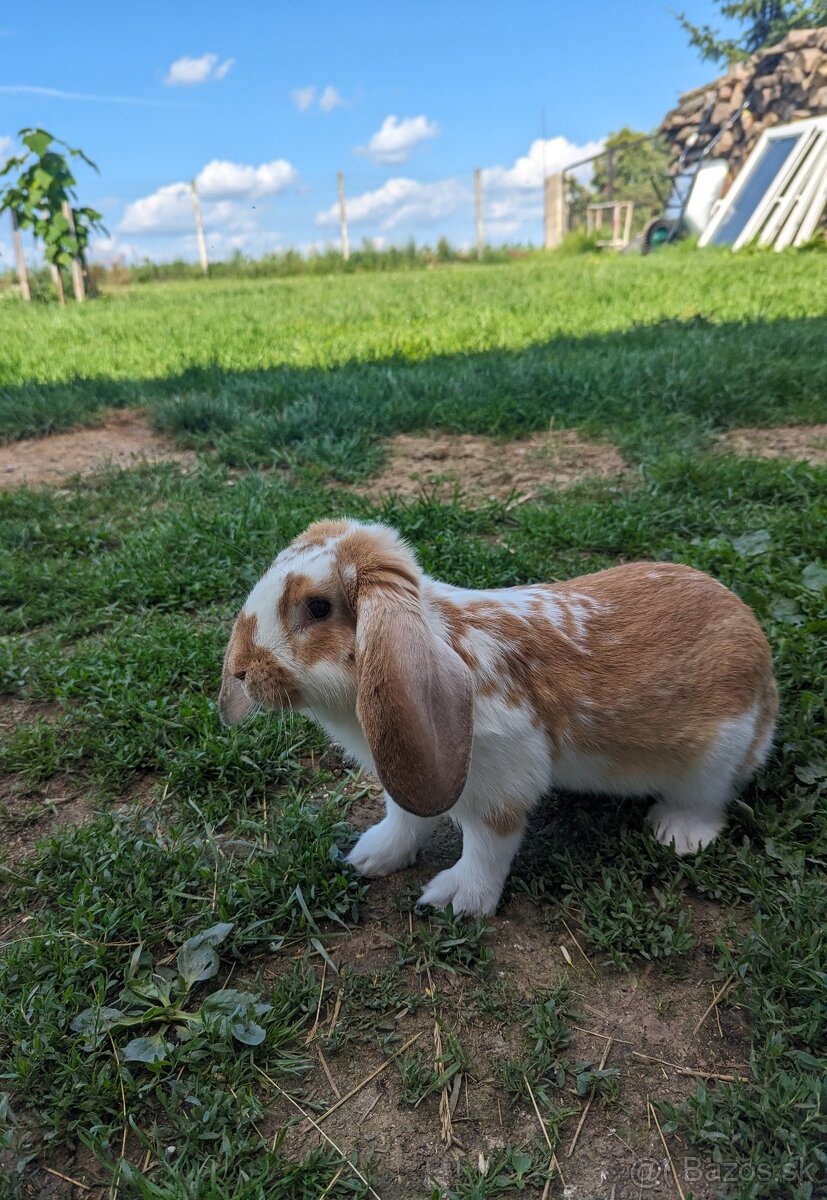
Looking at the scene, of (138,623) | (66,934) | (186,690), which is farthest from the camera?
(138,623)

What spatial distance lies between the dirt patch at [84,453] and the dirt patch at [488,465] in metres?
1.23

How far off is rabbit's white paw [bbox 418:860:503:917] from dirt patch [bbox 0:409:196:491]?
135 inches

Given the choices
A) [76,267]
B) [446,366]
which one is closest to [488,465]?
[446,366]

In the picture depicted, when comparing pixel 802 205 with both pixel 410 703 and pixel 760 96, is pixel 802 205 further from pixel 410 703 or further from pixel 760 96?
pixel 410 703

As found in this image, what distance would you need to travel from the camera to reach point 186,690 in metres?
2.72

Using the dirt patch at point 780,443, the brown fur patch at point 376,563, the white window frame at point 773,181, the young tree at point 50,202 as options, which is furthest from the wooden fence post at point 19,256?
the brown fur patch at point 376,563

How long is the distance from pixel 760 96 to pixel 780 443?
1642cm

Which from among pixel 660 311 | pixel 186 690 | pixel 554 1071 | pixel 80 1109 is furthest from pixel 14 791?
pixel 660 311

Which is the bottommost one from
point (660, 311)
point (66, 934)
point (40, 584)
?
point (66, 934)

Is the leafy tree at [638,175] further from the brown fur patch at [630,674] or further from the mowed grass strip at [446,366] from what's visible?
the brown fur patch at [630,674]

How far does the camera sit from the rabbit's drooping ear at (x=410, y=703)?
155cm

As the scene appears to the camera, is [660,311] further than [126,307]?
No

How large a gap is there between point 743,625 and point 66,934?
5.60 ft

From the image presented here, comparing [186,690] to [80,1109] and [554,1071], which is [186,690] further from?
[554,1071]
